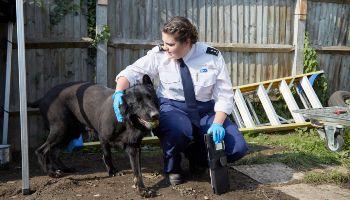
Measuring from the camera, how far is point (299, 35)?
7.73 m

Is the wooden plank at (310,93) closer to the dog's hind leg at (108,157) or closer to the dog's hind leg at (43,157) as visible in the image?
the dog's hind leg at (108,157)

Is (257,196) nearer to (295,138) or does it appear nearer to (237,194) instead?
(237,194)

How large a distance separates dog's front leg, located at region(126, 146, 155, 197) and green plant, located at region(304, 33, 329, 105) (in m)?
4.82

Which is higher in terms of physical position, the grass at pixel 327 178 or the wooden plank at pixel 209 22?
the wooden plank at pixel 209 22

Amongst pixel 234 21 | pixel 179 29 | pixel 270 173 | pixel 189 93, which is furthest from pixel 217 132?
pixel 234 21

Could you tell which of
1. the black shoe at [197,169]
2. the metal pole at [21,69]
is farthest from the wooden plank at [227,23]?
the metal pole at [21,69]

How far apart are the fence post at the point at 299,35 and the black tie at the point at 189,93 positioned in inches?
161

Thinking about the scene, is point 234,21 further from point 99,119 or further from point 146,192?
point 146,192

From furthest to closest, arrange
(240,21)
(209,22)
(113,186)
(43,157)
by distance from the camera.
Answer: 1. (240,21)
2. (209,22)
3. (43,157)
4. (113,186)

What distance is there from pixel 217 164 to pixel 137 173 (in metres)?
0.74

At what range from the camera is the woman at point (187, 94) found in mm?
4102

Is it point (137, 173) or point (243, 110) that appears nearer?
point (137, 173)

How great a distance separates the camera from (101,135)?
427cm

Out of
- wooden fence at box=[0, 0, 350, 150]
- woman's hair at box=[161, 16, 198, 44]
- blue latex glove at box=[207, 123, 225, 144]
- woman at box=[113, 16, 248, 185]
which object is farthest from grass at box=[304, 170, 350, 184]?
wooden fence at box=[0, 0, 350, 150]
